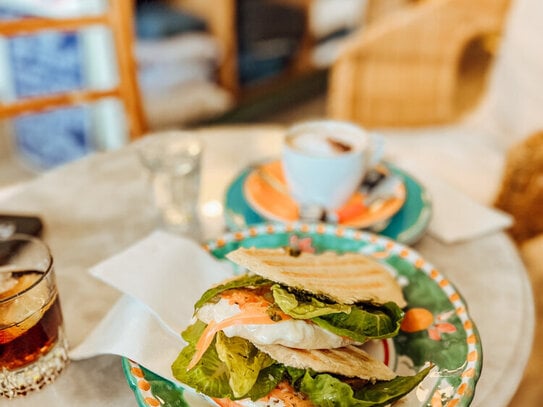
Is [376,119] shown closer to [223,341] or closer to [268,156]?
[268,156]

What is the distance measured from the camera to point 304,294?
538 mm

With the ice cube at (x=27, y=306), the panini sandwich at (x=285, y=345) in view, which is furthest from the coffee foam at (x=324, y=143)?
the ice cube at (x=27, y=306)

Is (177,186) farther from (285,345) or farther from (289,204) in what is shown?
(285,345)

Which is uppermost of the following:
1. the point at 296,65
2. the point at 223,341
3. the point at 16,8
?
the point at 16,8

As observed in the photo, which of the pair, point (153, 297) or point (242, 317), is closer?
point (242, 317)

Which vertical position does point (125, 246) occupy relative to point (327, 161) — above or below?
below

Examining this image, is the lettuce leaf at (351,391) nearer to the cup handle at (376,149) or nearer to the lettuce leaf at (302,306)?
the lettuce leaf at (302,306)

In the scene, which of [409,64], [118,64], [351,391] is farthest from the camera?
[409,64]

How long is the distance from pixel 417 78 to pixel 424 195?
3.21 ft

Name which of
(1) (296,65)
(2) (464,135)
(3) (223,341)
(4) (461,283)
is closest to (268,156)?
(4) (461,283)

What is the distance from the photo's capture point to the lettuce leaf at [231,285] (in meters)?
0.56

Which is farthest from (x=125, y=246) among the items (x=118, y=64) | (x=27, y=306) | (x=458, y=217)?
(x=118, y=64)

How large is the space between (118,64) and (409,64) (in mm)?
876

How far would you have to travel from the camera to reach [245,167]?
38.6 inches
